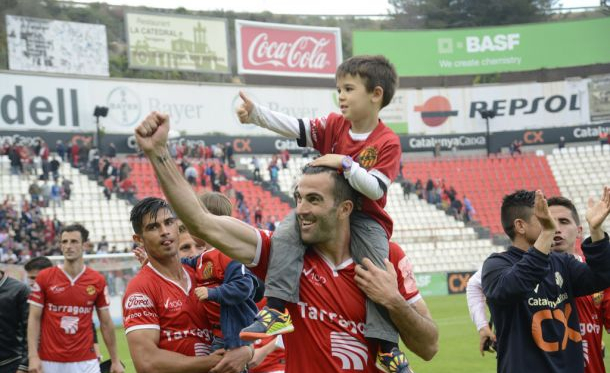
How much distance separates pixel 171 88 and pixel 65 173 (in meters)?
10.1

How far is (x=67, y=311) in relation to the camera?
31.3 ft

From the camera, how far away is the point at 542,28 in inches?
2098

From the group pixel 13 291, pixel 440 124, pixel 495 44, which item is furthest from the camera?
pixel 495 44

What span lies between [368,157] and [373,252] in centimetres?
73

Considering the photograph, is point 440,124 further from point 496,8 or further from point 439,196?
point 496,8

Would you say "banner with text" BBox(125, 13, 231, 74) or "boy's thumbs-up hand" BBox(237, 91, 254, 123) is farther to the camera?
"banner with text" BBox(125, 13, 231, 74)

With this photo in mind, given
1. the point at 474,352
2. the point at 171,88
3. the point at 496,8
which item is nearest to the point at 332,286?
the point at 474,352

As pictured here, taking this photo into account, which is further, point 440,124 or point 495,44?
point 495,44

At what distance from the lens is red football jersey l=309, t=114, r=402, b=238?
4.67 meters

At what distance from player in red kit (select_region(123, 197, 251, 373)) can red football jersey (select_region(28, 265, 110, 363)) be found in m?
4.50

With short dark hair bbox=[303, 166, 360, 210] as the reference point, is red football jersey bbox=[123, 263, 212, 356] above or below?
below

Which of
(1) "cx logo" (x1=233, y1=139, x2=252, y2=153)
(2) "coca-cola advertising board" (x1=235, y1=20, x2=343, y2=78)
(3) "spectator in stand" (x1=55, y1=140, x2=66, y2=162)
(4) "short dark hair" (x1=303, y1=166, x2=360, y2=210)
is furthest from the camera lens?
(2) "coca-cola advertising board" (x1=235, y1=20, x2=343, y2=78)

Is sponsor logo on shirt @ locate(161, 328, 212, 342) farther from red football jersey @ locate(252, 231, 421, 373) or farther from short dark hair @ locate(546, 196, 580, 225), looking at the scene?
short dark hair @ locate(546, 196, 580, 225)

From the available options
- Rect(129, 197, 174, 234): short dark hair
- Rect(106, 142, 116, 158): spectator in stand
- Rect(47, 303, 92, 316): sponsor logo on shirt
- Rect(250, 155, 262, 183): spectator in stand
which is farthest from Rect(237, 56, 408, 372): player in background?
Rect(250, 155, 262, 183): spectator in stand
